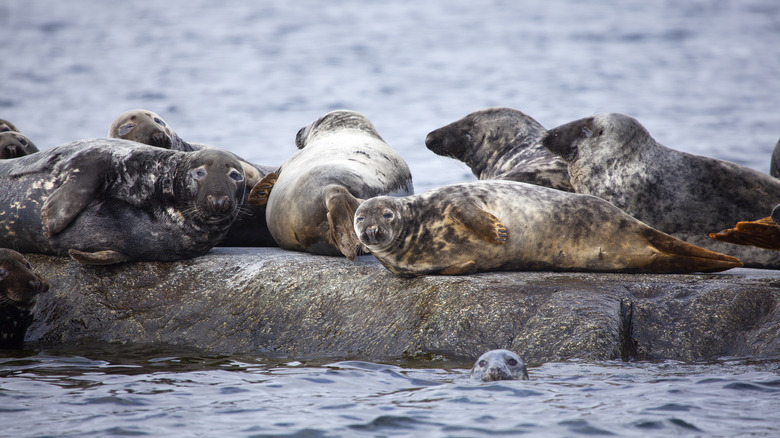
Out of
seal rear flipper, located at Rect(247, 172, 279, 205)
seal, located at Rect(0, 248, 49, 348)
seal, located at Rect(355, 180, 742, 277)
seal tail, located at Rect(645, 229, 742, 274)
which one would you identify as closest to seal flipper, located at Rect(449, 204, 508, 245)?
seal, located at Rect(355, 180, 742, 277)

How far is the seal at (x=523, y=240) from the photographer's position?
217 inches

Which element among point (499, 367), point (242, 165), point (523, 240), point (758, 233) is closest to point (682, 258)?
point (758, 233)

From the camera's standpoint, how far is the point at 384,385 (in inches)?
173

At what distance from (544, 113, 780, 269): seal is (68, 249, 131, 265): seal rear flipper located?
3.41m

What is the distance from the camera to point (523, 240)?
18.5 ft

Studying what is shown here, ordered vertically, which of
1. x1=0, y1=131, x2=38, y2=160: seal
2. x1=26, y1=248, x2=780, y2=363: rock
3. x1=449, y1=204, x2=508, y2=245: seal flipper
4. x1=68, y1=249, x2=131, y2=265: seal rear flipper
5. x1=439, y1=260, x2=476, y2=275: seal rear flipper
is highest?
x1=0, y1=131, x2=38, y2=160: seal

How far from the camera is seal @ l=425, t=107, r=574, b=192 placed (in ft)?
25.9

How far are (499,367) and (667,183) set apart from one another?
112 inches

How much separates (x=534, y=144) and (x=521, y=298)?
319cm

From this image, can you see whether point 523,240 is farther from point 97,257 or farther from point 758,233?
point 97,257

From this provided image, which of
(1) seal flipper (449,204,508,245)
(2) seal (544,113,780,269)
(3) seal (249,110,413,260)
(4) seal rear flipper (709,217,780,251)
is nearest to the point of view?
(4) seal rear flipper (709,217,780,251)

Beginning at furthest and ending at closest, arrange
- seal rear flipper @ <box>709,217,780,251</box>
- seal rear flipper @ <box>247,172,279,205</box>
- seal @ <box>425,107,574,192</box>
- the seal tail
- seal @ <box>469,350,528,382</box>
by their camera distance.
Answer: seal @ <box>425,107,574,192</box>, seal rear flipper @ <box>247,172,279,205</box>, the seal tail, seal rear flipper @ <box>709,217,780,251</box>, seal @ <box>469,350,528,382</box>

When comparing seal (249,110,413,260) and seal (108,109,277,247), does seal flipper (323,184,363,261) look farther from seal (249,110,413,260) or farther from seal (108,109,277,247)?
seal (108,109,277,247)

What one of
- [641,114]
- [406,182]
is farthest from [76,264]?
[641,114]
